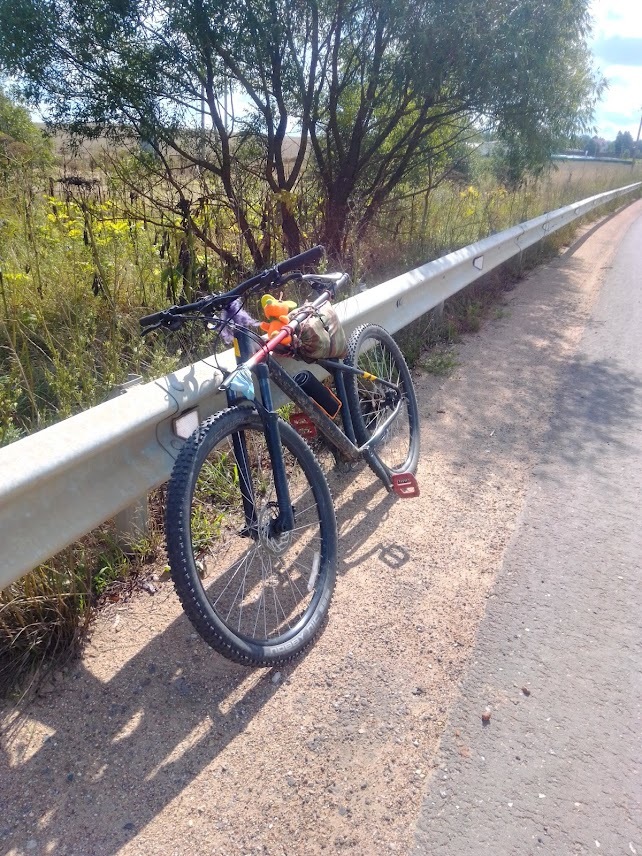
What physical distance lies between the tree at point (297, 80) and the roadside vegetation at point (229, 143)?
2 centimetres

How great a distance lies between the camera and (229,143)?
257 inches

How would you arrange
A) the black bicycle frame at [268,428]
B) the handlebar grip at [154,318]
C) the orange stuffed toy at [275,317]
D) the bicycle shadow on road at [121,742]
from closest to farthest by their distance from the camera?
the bicycle shadow on road at [121,742]
the handlebar grip at [154,318]
the black bicycle frame at [268,428]
the orange stuffed toy at [275,317]

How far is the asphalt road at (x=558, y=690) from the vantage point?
75.2 inches

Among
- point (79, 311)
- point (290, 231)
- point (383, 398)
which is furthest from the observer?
point (290, 231)

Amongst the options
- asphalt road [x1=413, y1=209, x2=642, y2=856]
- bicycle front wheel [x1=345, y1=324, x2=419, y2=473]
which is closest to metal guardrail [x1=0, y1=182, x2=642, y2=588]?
bicycle front wheel [x1=345, y1=324, x2=419, y2=473]

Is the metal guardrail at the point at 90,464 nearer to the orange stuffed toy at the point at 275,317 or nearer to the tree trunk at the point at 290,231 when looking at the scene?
the orange stuffed toy at the point at 275,317

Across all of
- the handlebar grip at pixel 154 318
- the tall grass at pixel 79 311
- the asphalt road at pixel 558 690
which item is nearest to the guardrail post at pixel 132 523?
the tall grass at pixel 79 311

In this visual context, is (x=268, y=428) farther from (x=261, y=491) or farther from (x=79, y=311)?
(x=79, y=311)

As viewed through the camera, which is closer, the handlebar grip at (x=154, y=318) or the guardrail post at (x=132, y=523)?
the handlebar grip at (x=154, y=318)

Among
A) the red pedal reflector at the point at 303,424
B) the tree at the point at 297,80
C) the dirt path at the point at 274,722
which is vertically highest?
the tree at the point at 297,80

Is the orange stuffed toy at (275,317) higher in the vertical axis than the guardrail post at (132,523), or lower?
higher

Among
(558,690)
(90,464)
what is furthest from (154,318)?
(558,690)

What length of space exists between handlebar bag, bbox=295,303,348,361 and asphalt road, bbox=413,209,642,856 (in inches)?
51.4

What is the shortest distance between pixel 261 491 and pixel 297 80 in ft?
16.3
